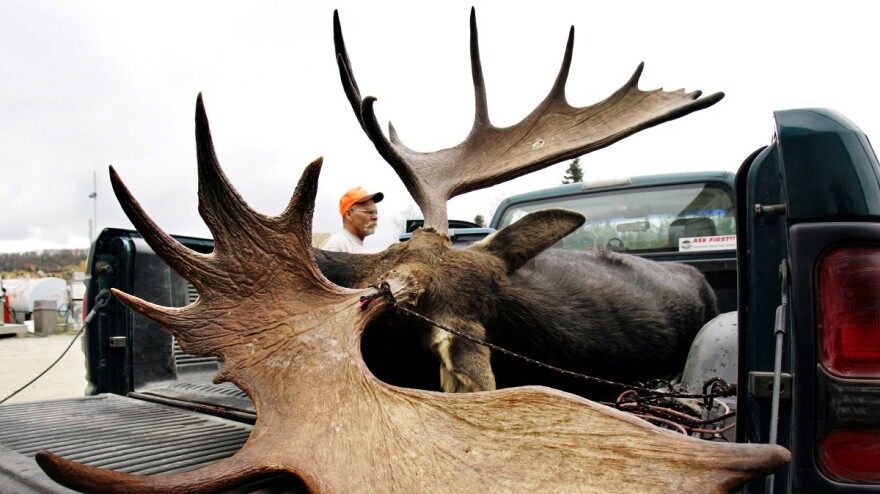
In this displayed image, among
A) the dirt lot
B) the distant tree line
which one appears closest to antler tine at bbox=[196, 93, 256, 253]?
the dirt lot

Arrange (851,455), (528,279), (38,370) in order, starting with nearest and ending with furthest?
(851,455), (528,279), (38,370)

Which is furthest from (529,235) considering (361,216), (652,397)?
(361,216)

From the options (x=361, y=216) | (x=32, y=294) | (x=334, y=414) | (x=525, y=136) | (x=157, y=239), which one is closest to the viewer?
(x=334, y=414)

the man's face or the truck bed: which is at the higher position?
the man's face

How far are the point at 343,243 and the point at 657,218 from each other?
2517 mm

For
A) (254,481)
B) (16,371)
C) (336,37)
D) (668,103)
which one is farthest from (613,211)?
(16,371)

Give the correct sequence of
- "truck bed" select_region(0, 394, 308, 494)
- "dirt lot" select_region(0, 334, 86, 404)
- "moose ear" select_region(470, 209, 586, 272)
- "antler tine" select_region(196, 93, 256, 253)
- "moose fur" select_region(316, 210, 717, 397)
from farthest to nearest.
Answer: "dirt lot" select_region(0, 334, 86, 404), "moose ear" select_region(470, 209, 586, 272), "moose fur" select_region(316, 210, 717, 397), "antler tine" select_region(196, 93, 256, 253), "truck bed" select_region(0, 394, 308, 494)

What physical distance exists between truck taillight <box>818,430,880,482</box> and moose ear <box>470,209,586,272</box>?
5.05 feet

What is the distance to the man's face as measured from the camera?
17.3 ft

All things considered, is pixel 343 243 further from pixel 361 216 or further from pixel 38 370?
pixel 38 370

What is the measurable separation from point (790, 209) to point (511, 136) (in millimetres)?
2325

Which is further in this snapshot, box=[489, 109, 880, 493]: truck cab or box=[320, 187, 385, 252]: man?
box=[320, 187, 385, 252]: man

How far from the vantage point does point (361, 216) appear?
5.28 meters

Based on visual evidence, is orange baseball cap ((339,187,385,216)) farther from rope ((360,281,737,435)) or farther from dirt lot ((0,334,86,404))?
dirt lot ((0,334,86,404))
